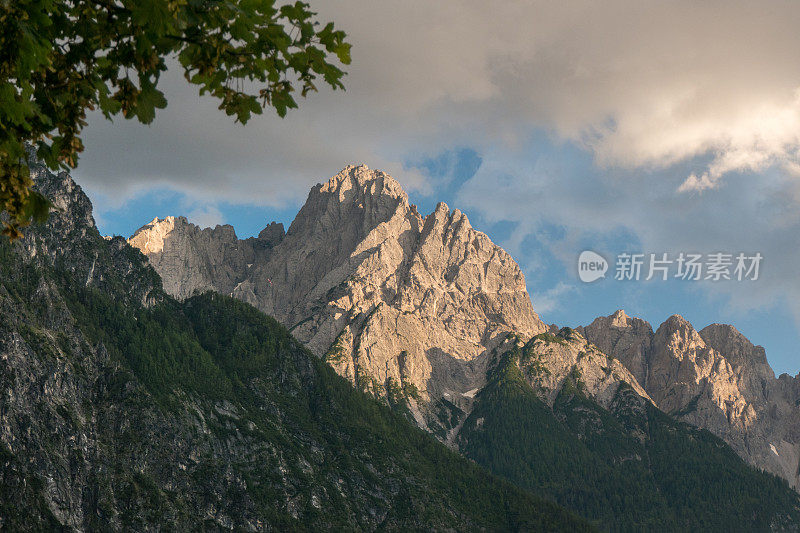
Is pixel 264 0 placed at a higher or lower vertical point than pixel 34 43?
higher

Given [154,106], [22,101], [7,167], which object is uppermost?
[154,106]

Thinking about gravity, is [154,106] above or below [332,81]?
below

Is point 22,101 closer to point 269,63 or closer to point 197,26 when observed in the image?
point 197,26

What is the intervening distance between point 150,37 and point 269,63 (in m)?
1.54

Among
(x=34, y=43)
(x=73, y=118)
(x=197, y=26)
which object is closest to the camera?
(x=34, y=43)

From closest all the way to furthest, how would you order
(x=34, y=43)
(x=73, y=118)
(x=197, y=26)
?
(x=34, y=43) → (x=197, y=26) → (x=73, y=118)

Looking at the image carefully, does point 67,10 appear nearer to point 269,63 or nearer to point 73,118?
point 73,118

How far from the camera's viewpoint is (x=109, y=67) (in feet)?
33.3

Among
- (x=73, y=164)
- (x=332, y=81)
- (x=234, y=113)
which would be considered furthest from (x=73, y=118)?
(x=332, y=81)

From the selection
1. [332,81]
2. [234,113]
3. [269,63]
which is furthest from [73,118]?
[332,81]

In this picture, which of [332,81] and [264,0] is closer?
[264,0]

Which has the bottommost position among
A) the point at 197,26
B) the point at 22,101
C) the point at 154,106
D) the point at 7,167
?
the point at 7,167

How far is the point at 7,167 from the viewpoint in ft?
31.8

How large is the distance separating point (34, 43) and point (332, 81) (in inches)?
145
